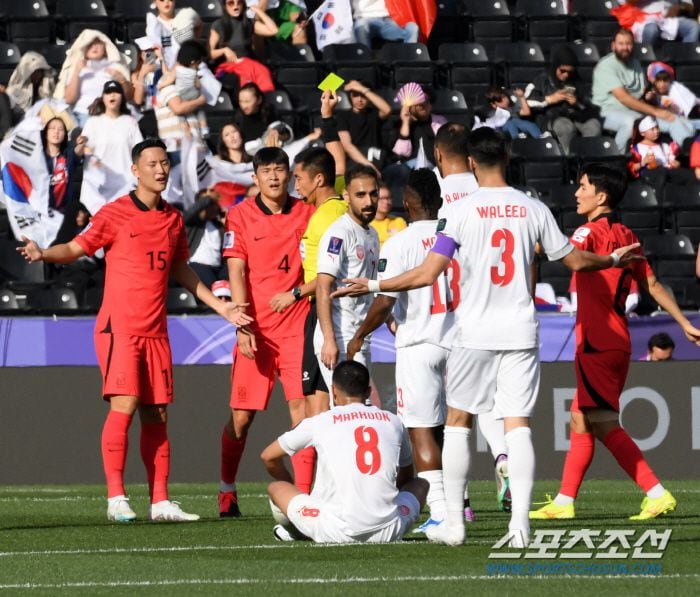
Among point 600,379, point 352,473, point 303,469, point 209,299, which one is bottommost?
point 303,469

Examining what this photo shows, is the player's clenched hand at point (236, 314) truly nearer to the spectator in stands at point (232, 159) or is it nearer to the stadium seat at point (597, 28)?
the spectator in stands at point (232, 159)

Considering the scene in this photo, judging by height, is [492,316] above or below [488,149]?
below

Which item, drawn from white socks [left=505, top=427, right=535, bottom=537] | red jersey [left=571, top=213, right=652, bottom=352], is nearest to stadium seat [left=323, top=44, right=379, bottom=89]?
red jersey [left=571, top=213, right=652, bottom=352]

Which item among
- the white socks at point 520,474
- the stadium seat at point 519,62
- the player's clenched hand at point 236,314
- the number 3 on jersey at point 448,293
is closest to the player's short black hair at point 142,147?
the player's clenched hand at point 236,314

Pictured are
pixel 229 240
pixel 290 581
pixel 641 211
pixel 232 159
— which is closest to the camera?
pixel 290 581

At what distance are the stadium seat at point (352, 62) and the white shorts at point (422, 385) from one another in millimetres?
9877

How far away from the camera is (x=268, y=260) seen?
33.9 ft

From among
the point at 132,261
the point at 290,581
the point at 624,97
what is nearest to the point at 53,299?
the point at 132,261

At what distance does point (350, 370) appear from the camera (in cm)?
806

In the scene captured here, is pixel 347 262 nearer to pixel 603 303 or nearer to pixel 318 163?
pixel 318 163

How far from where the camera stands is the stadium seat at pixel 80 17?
19.0 m

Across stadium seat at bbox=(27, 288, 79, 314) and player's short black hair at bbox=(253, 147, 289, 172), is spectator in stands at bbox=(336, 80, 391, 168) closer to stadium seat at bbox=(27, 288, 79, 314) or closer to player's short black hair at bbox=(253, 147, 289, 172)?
stadium seat at bbox=(27, 288, 79, 314)

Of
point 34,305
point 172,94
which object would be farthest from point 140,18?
point 34,305

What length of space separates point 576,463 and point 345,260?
1.97m
